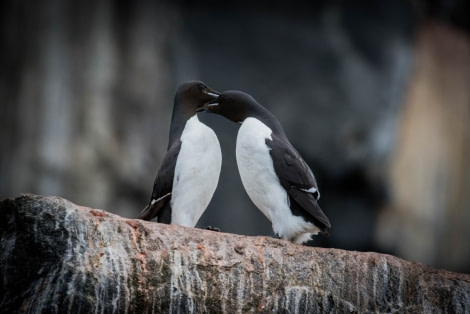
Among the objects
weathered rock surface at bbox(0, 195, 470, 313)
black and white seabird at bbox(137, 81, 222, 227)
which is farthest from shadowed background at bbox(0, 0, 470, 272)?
weathered rock surface at bbox(0, 195, 470, 313)

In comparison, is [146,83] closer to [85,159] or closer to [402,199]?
[85,159]

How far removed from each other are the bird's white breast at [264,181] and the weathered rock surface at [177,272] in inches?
15.3

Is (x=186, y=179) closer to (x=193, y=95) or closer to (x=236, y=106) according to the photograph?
(x=236, y=106)

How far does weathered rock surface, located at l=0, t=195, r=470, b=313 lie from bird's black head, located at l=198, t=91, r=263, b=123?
1.19 metres

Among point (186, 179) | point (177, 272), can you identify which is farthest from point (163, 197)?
point (177, 272)

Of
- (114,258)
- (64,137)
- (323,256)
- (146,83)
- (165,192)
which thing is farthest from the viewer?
(146,83)

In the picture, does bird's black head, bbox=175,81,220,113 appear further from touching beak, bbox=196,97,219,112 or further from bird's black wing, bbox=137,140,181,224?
bird's black wing, bbox=137,140,181,224

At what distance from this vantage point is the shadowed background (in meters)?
11.0

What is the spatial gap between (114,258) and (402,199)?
7.23 meters

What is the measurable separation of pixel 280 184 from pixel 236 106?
0.74 meters

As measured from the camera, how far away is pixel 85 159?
36.2 feet

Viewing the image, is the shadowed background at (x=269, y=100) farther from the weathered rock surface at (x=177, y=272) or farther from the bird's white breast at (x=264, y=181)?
the weathered rock surface at (x=177, y=272)

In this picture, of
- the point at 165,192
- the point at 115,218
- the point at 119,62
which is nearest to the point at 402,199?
the point at 119,62

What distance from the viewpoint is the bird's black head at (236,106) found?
5984 millimetres
